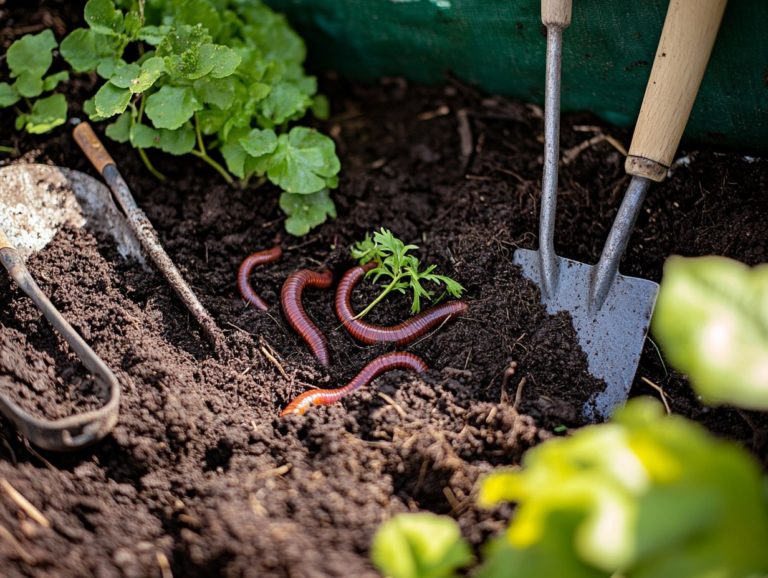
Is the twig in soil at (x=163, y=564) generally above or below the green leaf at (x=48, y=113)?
below

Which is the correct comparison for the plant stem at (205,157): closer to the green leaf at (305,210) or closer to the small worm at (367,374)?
the green leaf at (305,210)

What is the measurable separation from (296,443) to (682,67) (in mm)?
2921

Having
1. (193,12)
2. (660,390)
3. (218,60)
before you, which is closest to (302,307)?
(218,60)

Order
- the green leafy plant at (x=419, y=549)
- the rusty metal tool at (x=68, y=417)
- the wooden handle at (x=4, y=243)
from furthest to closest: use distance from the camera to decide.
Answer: the wooden handle at (x=4, y=243), the rusty metal tool at (x=68, y=417), the green leafy plant at (x=419, y=549)

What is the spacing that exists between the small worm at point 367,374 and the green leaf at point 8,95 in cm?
298

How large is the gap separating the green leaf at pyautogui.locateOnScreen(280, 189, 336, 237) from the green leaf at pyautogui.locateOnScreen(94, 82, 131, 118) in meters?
1.24

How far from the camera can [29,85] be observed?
4938mm

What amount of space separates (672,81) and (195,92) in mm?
2934

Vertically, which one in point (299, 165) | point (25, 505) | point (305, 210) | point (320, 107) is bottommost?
point (25, 505)

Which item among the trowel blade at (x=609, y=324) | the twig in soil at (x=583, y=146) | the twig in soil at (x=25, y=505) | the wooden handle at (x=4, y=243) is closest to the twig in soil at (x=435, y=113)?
the twig in soil at (x=583, y=146)

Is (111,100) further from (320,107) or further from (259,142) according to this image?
(320,107)

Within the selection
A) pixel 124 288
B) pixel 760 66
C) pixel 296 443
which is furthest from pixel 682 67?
pixel 124 288

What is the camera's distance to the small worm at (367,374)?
418 cm

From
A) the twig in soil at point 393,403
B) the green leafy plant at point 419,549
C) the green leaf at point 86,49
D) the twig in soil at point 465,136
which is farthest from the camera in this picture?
the twig in soil at point 465,136
